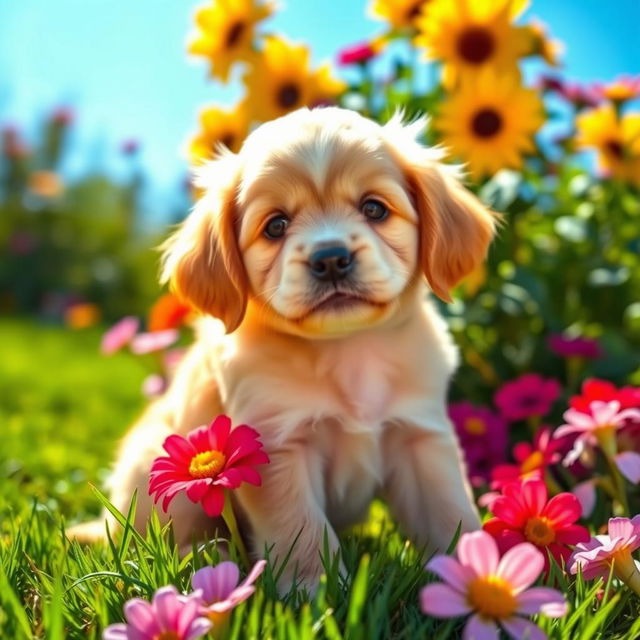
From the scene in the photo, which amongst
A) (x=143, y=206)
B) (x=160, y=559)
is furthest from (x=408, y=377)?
(x=143, y=206)

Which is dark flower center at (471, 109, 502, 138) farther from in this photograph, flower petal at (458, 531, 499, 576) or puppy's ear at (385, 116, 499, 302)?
flower petal at (458, 531, 499, 576)

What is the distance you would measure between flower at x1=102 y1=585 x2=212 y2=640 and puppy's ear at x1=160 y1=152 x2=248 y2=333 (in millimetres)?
852

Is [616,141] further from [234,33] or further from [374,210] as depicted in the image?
[374,210]

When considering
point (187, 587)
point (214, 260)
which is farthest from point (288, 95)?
point (187, 587)

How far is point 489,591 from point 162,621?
54cm

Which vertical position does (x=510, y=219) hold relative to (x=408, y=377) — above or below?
above

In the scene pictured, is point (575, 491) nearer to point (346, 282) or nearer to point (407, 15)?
point (346, 282)

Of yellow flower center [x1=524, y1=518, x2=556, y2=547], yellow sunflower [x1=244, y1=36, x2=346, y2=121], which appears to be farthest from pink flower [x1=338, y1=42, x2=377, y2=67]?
yellow flower center [x1=524, y1=518, x2=556, y2=547]

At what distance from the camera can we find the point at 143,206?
12.9 meters

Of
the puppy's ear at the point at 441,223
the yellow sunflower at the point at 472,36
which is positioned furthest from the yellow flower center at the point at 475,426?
the yellow sunflower at the point at 472,36

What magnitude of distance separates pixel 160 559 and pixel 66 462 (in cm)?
209

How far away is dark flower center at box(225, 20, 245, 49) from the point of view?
3500mm

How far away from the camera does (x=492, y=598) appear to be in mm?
1463

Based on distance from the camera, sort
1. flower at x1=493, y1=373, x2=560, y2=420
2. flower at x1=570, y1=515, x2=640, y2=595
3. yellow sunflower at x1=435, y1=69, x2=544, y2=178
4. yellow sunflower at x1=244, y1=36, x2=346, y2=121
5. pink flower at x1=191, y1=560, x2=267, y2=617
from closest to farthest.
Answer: pink flower at x1=191, y1=560, x2=267, y2=617
flower at x1=570, y1=515, x2=640, y2=595
flower at x1=493, y1=373, x2=560, y2=420
yellow sunflower at x1=435, y1=69, x2=544, y2=178
yellow sunflower at x1=244, y1=36, x2=346, y2=121
